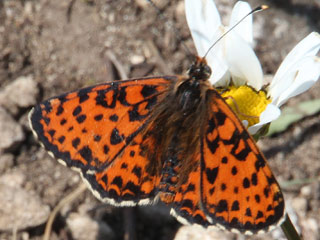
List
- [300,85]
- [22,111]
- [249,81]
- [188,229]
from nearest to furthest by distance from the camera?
[300,85], [249,81], [188,229], [22,111]

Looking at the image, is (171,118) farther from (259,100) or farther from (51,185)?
(51,185)

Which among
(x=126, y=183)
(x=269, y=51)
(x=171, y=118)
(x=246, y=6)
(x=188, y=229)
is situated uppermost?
(x=246, y=6)

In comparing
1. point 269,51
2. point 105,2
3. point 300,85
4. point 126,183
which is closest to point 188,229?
point 126,183

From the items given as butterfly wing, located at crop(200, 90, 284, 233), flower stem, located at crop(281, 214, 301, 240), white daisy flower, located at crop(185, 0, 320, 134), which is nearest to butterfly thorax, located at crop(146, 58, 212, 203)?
butterfly wing, located at crop(200, 90, 284, 233)

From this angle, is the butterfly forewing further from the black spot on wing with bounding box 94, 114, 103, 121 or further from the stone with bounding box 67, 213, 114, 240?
the stone with bounding box 67, 213, 114, 240

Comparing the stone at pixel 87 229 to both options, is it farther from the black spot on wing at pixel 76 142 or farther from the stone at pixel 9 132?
the black spot on wing at pixel 76 142

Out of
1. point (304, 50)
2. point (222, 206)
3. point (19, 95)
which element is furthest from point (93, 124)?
point (19, 95)
